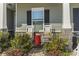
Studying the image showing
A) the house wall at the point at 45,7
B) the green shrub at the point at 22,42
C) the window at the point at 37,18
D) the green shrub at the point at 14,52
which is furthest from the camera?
the window at the point at 37,18

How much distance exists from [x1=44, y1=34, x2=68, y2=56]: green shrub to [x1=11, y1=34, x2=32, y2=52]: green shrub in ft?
2.73

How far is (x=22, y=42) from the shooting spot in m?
13.4

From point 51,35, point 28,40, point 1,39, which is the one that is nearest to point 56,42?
point 51,35

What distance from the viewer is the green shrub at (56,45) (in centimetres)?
1287

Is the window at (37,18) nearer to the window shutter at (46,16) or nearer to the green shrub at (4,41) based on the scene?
the window shutter at (46,16)

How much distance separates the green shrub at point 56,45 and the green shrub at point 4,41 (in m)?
1.75

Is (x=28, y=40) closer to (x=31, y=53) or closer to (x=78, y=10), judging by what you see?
(x=31, y=53)

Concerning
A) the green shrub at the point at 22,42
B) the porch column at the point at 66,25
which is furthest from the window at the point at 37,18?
the porch column at the point at 66,25

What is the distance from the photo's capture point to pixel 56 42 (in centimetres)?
1299

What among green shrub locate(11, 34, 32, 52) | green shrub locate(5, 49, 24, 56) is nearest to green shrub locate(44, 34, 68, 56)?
green shrub locate(11, 34, 32, 52)

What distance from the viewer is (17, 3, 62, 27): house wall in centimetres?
1329

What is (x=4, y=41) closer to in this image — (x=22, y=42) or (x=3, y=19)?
(x=22, y=42)

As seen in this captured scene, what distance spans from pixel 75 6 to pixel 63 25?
3.64 feet

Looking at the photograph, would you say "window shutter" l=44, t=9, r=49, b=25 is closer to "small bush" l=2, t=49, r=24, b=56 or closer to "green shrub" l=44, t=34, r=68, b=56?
"green shrub" l=44, t=34, r=68, b=56
